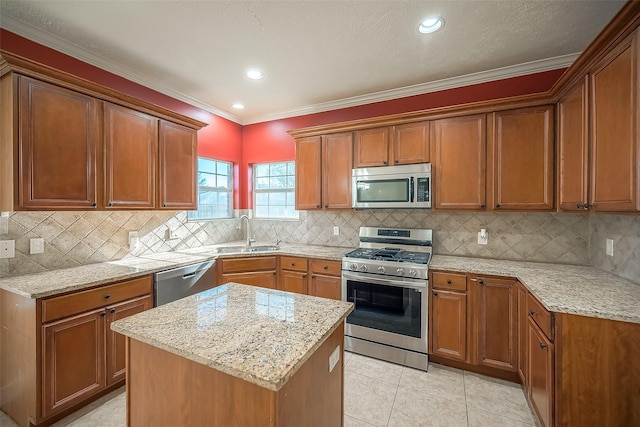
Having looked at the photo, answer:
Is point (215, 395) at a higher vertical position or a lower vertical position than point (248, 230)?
lower

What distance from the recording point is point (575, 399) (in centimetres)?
147

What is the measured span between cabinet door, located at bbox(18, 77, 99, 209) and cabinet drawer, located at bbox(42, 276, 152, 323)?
0.66 meters

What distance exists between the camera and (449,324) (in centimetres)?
244

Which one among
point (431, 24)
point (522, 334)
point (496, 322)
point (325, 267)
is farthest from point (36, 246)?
point (522, 334)

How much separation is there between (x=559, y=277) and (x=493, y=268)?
1.42ft

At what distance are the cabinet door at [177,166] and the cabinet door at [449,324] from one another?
271 cm

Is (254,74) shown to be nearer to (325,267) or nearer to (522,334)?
(325,267)

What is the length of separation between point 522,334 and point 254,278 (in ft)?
8.46

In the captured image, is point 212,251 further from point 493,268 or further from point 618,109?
point 618,109

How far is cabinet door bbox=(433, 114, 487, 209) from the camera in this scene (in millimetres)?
2547

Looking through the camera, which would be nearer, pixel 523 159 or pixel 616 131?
pixel 616 131

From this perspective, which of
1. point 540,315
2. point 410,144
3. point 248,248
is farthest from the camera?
point 248,248

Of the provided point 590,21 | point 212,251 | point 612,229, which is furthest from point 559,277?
point 212,251

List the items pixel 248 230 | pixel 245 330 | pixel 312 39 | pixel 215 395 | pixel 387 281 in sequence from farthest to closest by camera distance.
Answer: pixel 248 230 < pixel 387 281 < pixel 312 39 < pixel 245 330 < pixel 215 395
